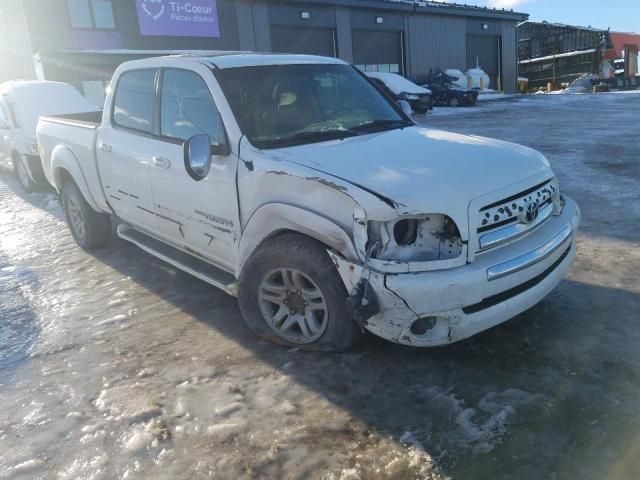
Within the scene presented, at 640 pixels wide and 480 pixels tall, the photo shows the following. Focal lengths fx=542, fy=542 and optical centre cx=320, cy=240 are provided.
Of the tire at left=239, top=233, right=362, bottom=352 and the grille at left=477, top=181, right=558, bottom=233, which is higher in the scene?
the grille at left=477, top=181, right=558, bottom=233

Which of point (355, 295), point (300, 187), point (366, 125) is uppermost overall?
point (366, 125)

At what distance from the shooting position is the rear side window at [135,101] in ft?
14.7

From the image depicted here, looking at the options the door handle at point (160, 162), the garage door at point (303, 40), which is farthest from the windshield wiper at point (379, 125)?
A: the garage door at point (303, 40)

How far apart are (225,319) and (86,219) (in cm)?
260

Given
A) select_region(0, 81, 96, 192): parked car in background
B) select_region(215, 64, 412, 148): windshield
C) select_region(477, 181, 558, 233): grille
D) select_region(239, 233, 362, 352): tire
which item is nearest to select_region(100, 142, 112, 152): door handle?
select_region(215, 64, 412, 148): windshield

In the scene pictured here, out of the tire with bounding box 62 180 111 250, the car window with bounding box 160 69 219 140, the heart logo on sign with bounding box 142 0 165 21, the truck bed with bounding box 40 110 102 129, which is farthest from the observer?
the heart logo on sign with bounding box 142 0 165 21

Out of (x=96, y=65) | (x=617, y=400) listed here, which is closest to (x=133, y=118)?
(x=617, y=400)

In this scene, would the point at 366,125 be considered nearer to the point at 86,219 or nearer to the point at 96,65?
the point at 86,219

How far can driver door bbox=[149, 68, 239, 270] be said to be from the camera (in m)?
3.64

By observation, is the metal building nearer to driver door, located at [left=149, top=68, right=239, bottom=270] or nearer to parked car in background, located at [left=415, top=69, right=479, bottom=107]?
parked car in background, located at [left=415, top=69, right=479, bottom=107]

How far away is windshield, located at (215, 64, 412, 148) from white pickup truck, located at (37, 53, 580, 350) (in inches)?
0.5

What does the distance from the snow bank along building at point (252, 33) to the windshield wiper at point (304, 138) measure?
16756mm

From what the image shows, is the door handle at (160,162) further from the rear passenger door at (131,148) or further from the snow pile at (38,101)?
the snow pile at (38,101)

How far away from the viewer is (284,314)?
3445mm
